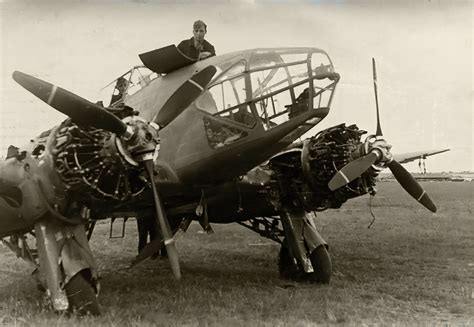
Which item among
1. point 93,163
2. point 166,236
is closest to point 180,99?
point 93,163

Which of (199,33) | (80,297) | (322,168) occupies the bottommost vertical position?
(80,297)

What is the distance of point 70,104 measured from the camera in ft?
23.2

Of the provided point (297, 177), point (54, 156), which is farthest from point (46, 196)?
point (297, 177)

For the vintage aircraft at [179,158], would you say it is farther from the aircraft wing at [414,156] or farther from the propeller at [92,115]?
the aircraft wing at [414,156]

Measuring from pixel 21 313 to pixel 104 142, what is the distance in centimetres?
334

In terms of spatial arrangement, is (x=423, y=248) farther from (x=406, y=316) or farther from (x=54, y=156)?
(x=54, y=156)

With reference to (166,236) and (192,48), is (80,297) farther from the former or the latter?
(192,48)

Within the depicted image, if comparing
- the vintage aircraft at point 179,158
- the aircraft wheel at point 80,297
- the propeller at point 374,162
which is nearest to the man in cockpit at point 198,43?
the vintage aircraft at point 179,158

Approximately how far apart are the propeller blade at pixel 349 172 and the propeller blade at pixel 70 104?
13.9 feet

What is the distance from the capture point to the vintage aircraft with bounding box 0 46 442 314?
295 inches

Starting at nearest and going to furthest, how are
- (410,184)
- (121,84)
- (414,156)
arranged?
(410,184) < (121,84) < (414,156)

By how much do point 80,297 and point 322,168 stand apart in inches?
196

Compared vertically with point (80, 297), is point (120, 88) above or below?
above

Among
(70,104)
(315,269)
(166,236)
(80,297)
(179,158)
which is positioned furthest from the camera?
(315,269)
